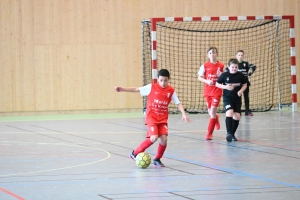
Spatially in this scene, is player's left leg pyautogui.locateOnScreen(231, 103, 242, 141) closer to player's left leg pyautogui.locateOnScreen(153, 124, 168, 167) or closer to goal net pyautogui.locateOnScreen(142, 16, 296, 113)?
player's left leg pyautogui.locateOnScreen(153, 124, 168, 167)

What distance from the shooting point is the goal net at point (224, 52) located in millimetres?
21828

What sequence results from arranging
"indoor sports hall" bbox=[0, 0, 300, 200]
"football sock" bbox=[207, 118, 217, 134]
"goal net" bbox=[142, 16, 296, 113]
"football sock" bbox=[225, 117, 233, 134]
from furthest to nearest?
"goal net" bbox=[142, 16, 296, 113]
"indoor sports hall" bbox=[0, 0, 300, 200]
"football sock" bbox=[207, 118, 217, 134]
"football sock" bbox=[225, 117, 233, 134]

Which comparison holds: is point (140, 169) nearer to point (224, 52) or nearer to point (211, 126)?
point (211, 126)

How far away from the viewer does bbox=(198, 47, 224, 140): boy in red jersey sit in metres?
13.3

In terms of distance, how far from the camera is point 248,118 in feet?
60.3

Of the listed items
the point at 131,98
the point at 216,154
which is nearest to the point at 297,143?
the point at 216,154

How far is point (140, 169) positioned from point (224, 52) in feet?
44.0

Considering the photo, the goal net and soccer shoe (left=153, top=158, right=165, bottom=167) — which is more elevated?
the goal net

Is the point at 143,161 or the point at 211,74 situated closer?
the point at 143,161

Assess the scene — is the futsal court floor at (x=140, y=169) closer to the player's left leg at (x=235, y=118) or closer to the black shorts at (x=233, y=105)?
the player's left leg at (x=235, y=118)

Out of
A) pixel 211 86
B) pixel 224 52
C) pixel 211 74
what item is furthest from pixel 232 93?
pixel 224 52

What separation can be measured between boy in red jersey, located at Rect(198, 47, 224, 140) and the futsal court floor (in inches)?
16.2

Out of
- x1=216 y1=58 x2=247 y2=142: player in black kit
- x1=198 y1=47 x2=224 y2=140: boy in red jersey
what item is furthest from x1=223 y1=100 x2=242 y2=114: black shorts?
x1=198 y1=47 x2=224 y2=140: boy in red jersey

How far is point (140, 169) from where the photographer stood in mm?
9336
